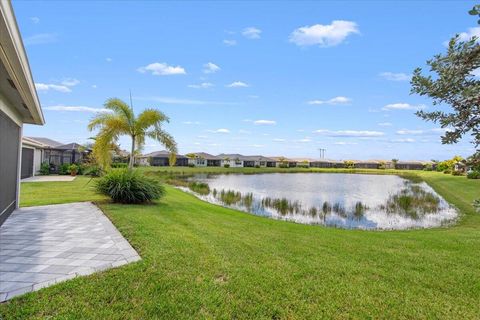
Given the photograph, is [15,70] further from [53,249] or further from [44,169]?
[44,169]

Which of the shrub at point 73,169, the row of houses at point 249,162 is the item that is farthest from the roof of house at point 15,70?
the row of houses at point 249,162

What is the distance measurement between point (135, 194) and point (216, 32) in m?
9.73

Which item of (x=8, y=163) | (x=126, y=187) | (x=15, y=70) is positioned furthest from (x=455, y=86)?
(x=126, y=187)

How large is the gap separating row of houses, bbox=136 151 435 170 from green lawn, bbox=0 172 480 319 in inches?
1981

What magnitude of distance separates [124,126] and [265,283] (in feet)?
33.4

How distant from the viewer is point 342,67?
19516 millimetres

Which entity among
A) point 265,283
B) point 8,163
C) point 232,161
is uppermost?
point 232,161

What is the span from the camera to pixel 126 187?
970 cm

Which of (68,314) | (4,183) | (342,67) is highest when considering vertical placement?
(342,67)

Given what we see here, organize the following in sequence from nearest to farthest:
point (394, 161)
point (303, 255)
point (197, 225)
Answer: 1. point (303, 255)
2. point (197, 225)
3. point (394, 161)

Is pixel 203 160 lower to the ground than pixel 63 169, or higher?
higher

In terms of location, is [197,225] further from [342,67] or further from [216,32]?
[342,67]

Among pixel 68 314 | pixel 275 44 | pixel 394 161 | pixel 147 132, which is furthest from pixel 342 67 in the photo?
pixel 394 161

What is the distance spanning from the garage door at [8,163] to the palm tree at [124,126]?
3.87 metres
